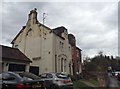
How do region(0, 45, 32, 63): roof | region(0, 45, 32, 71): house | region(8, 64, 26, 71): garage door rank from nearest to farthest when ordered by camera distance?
1. region(0, 45, 32, 71): house
2. region(0, 45, 32, 63): roof
3. region(8, 64, 26, 71): garage door

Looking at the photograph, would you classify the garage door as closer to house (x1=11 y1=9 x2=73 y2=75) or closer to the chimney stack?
house (x1=11 y1=9 x2=73 y2=75)

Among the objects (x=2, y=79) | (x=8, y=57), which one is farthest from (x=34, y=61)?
(x=2, y=79)

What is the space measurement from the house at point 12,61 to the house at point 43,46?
2296mm

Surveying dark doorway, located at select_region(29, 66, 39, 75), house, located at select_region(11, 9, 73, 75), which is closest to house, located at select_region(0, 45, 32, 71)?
house, located at select_region(11, 9, 73, 75)

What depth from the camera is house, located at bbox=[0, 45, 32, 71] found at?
23737mm

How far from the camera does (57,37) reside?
33219 mm

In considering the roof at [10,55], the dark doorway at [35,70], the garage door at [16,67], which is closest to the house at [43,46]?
the dark doorway at [35,70]

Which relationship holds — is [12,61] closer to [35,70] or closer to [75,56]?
[35,70]

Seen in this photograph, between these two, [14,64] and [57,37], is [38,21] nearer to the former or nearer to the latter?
[57,37]

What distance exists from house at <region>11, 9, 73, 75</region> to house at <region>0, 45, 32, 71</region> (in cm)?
230

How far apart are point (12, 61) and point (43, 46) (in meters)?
8.40

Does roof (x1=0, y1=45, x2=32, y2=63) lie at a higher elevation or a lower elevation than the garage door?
higher

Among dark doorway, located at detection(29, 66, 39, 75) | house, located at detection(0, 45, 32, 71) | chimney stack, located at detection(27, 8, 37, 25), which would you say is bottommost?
dark doorway, located at detection(29, 66, 39, 75)

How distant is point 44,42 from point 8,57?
910 centimetres
